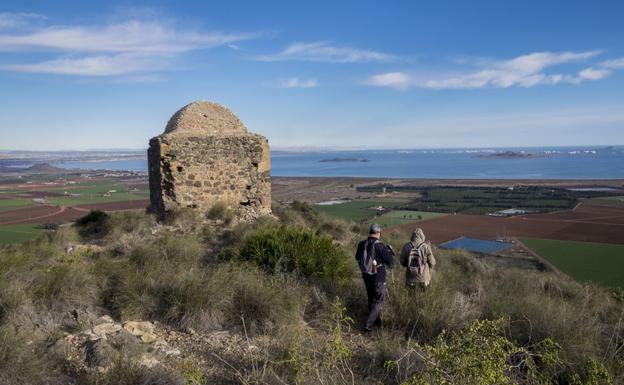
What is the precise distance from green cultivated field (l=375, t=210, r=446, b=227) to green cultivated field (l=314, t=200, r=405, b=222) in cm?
154

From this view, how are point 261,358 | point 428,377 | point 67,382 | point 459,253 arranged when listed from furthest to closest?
point 459,253 → point 261,358 → point 67,382 → point 428,377

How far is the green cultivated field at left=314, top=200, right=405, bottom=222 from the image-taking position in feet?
129

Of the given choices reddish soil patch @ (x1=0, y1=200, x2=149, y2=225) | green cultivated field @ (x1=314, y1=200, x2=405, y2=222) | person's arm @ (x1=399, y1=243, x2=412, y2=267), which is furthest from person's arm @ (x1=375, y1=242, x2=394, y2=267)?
green cultivated field @ (x1=314, y1=200, x2=405, y2=222)

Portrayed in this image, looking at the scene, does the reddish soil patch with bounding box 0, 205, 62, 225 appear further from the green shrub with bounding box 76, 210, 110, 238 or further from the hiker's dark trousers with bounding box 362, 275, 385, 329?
the hiker's dark trousers with bounding box 362, 275, 385, 329

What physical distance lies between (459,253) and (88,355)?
11588mm

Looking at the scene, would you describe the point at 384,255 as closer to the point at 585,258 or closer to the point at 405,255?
the point at 405,255

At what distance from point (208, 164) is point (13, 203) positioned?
4831 centimetres

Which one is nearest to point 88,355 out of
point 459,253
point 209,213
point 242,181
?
point 209,213

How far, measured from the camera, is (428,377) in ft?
9.86

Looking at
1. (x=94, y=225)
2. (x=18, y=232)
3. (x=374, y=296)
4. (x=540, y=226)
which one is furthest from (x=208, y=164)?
(x=540, y=226)

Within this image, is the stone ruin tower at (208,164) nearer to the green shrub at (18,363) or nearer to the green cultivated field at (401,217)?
the green shrub at (18,363)

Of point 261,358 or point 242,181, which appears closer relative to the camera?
point 261,358

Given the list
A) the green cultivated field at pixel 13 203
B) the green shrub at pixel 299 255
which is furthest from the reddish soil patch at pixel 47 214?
the green shrub at pixel 299 255

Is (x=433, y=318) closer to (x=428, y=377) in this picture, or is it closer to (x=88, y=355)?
(x=428, y=377)
